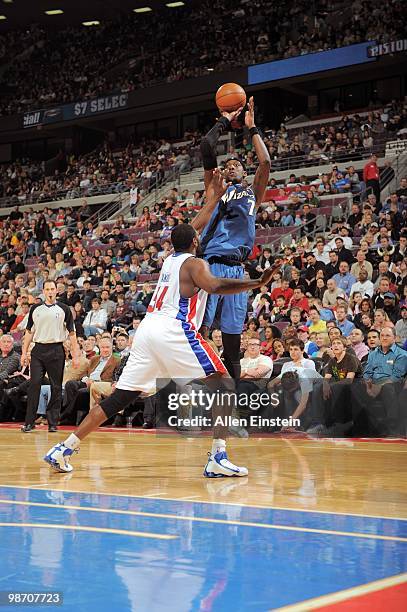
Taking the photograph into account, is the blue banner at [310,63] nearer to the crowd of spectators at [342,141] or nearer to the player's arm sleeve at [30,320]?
the crowd of spectators at [342,141]

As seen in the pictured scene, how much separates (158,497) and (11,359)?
26.6ft

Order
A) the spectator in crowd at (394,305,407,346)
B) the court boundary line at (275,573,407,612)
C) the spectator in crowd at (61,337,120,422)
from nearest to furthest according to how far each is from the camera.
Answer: the court boundary line at (275,573,407,612)
the spectator in crowd at (394,305,407,346)
the spectator in crowd at (61,337,120,422)

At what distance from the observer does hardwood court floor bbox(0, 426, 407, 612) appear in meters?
2.85

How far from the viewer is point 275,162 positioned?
2227cm

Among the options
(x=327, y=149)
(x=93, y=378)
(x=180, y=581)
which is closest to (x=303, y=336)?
(x=93, y=378)

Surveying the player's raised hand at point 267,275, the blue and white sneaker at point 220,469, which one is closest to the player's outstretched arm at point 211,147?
the player's raised hand at point 267,275

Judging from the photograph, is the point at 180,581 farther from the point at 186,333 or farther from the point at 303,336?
the point at 303,336

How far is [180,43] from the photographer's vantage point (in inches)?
1174

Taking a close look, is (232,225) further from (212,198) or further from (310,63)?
(310,63)

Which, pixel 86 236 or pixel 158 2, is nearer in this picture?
pixel 86 236

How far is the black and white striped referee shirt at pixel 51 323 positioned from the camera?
9.89m

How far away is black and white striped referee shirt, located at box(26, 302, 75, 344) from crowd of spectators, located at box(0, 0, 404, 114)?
15.9 meters

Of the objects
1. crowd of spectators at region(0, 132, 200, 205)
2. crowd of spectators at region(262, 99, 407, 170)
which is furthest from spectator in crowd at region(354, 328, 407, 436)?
crowd of spectators at region(0, 132, 200, 205)

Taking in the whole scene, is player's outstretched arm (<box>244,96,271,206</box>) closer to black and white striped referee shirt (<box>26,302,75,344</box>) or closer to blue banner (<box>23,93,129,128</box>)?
black and white striped referee shirt (<box>26,302,75,344</box>)
